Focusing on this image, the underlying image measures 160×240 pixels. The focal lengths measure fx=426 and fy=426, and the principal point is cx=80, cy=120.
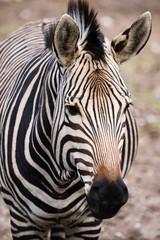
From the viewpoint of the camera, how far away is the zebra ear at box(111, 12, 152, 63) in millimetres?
3006

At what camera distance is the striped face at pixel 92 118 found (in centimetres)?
268

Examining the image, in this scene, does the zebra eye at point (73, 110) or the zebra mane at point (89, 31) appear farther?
the zebra mane at point (89, 31)

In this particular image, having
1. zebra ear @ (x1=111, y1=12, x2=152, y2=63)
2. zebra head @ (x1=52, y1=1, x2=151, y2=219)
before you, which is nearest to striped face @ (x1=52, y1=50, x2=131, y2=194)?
zebra head @ (x1=52, y1=1, x2=151, y2=219)

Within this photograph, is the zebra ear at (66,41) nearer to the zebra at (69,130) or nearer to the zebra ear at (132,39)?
the zebra at (69,130)

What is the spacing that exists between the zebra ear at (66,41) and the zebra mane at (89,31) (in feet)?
0.37

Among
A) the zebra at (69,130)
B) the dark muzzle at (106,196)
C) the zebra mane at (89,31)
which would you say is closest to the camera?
the dark muzzle at (106,196)

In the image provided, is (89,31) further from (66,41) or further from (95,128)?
(95,128)

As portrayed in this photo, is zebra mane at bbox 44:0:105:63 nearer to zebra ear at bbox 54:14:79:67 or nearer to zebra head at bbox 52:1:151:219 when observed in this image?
zebra head at bbox 52:1:151:219

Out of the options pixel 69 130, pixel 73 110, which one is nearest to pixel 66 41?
pixel 73 110

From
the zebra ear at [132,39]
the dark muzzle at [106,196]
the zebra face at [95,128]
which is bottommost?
the dark muzzle at [106,196]

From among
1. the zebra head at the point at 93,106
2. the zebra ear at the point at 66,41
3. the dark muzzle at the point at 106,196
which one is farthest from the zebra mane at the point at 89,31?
the dark muzzle at the point at 106,196

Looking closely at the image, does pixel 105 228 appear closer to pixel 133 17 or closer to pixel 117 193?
pixel 117 193

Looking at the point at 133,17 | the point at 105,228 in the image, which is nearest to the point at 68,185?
the point at 105,228

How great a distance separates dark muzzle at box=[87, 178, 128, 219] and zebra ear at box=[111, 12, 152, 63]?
942 millimetres
